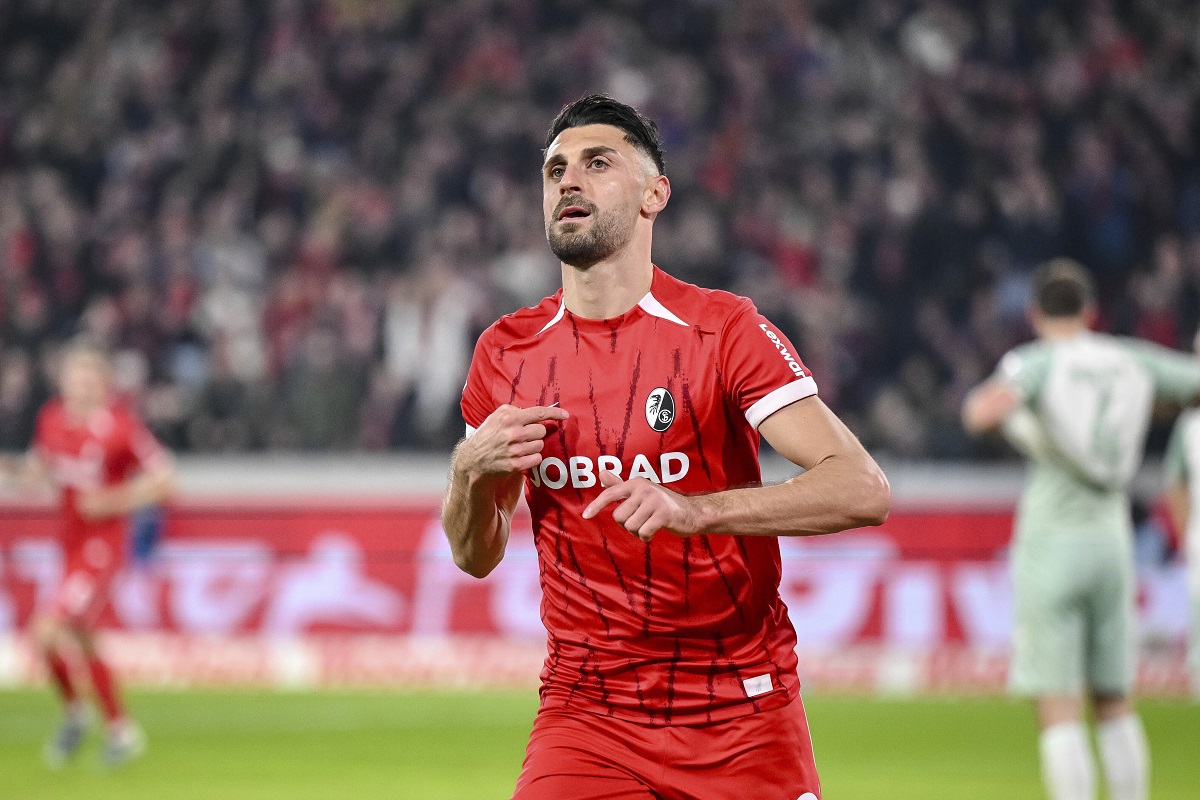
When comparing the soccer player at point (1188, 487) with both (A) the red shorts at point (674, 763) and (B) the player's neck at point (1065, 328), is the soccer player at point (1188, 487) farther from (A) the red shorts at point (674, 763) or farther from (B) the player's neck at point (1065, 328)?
(A) the red shorts at point (674, 763)

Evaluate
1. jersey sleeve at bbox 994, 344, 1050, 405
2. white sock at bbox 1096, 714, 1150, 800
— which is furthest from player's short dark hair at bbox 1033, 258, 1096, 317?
white sock at bbox 1096, 714, 1150, 800

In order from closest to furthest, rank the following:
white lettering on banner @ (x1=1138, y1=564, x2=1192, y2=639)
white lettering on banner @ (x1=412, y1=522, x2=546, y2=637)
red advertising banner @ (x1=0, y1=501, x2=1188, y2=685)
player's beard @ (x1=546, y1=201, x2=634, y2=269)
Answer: player's beard @ (x1=546, y1=201, x2=634, y2=269) → white lettering on banner @ (x1=1138, y1=564, x2=1192, y2=639) → red advertising banner @ (x1=0, y1=501, x2=1188, y2=685) → white lettering on banner @ (x1=412, y1=522, x2=546, y2=637)

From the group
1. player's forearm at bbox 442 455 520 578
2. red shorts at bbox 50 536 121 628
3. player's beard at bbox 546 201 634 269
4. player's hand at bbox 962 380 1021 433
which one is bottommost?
red shorts at bbox 50 536 121 628

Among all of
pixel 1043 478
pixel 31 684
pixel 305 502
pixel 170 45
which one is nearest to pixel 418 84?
pixel 170 45

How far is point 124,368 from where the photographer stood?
570 inches

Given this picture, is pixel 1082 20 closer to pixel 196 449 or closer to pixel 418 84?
pixel 418 84

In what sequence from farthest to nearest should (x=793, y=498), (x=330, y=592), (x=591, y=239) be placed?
(x=330, y=592)
(x=591, y=239)
(x=793, y=498)

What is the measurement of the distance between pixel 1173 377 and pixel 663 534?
11.9ft

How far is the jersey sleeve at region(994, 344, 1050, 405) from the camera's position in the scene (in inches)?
253

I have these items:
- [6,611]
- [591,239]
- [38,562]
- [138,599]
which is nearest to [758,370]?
[591,239]

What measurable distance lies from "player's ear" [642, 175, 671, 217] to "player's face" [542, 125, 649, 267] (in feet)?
0.08

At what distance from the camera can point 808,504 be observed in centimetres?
336

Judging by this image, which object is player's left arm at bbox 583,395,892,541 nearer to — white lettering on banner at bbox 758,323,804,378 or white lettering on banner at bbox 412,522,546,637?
white lettering on banner at bbox 758,323,804,378

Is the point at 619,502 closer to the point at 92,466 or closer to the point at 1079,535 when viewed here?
the point at 1079,535
